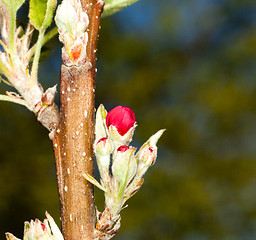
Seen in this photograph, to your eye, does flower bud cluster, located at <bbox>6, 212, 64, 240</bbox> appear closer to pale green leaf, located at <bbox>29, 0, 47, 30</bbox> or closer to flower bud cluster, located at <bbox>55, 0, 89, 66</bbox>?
flower bud cluster, located at <bbox>55, 0, 89, 66</bbox>

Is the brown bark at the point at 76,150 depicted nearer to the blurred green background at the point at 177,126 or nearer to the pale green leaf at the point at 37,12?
the pale green leaf at the point at 37,12

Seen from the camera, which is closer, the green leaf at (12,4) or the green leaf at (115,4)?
the green leaf at (12,4)

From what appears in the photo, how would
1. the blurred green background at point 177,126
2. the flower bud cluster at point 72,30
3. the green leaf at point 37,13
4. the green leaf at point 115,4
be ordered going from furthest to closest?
the blurred green background at point 177,126 < the green leaf at point 115,4 < the green leaf at point 37,13 < the flower bud cluster at point 72,30

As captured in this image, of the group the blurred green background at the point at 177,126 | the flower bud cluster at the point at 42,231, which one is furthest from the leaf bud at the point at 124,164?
the blurred green background at the point at 177,126

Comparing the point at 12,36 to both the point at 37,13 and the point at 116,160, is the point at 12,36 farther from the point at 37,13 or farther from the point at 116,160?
the point at 116,160

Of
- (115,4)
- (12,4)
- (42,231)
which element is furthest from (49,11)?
(42,231)

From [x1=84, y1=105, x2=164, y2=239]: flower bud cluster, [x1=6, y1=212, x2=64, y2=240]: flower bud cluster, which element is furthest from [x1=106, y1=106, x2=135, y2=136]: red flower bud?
[x1=6, y1=212, x2=64, y2=240]: flower bud cluster

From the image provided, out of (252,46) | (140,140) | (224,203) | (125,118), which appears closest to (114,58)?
→ (140,140)

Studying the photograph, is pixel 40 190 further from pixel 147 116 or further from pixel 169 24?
pixel 169 24
